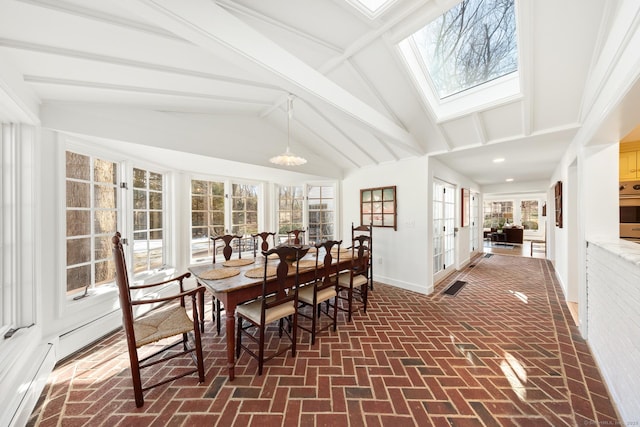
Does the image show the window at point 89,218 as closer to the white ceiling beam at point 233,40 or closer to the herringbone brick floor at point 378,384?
the herringbone brick floor at point 378,384

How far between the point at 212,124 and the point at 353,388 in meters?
3.39

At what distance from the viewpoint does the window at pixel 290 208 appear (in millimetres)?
4863

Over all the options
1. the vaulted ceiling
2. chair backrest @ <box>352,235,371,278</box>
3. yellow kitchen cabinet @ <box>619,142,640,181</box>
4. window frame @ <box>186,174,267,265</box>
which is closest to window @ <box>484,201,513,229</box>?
yellow kitchen cabinet @ <box>619,142,640,181</box>

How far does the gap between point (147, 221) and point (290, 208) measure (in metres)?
2.49

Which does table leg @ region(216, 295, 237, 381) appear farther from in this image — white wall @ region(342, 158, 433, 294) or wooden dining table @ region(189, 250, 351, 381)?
white wall @ region(342, 158, 433, 294)

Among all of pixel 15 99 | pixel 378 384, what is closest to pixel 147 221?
pixel 15 99

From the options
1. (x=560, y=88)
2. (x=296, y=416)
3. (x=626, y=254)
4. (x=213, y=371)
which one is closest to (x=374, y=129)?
(x=560, y=88)

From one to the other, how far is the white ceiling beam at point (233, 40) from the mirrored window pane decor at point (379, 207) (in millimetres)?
2301

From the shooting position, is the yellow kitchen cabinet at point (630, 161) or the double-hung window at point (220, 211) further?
the double-hung window at point (220, 211)

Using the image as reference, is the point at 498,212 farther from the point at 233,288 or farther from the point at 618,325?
the point at 233,288

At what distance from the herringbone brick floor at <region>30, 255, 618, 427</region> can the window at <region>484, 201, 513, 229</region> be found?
11.5 metres

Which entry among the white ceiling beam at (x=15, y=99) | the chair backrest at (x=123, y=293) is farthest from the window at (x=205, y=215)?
the chair backrest at (x=123, y=293)

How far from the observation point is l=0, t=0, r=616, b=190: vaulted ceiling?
1358mm

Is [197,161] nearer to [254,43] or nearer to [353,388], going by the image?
[254,43]
